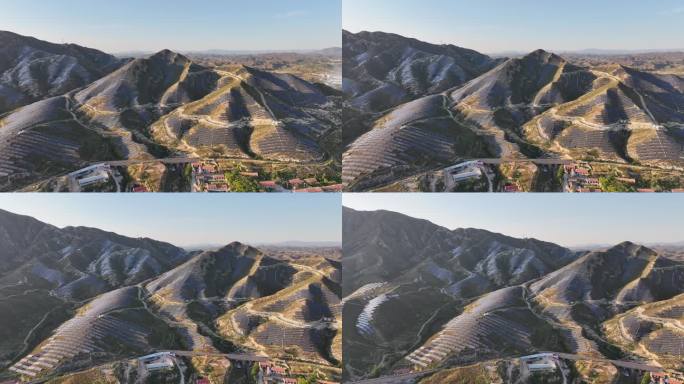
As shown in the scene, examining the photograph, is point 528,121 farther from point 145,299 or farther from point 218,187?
point 145,299

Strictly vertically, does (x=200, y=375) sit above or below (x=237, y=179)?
below

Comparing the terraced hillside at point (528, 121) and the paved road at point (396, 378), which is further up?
the terraced hillside at point (528, 121)

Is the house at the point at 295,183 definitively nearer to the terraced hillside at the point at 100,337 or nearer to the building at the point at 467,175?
the building at the point at 467,175

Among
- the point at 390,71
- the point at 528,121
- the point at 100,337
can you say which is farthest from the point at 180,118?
the point at 528,121

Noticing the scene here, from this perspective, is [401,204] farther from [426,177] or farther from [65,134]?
[65,134]

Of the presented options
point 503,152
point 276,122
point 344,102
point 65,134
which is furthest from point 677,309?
point 65,134

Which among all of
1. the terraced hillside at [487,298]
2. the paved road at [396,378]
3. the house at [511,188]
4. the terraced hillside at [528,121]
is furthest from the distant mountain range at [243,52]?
the paved road at [396,378]
